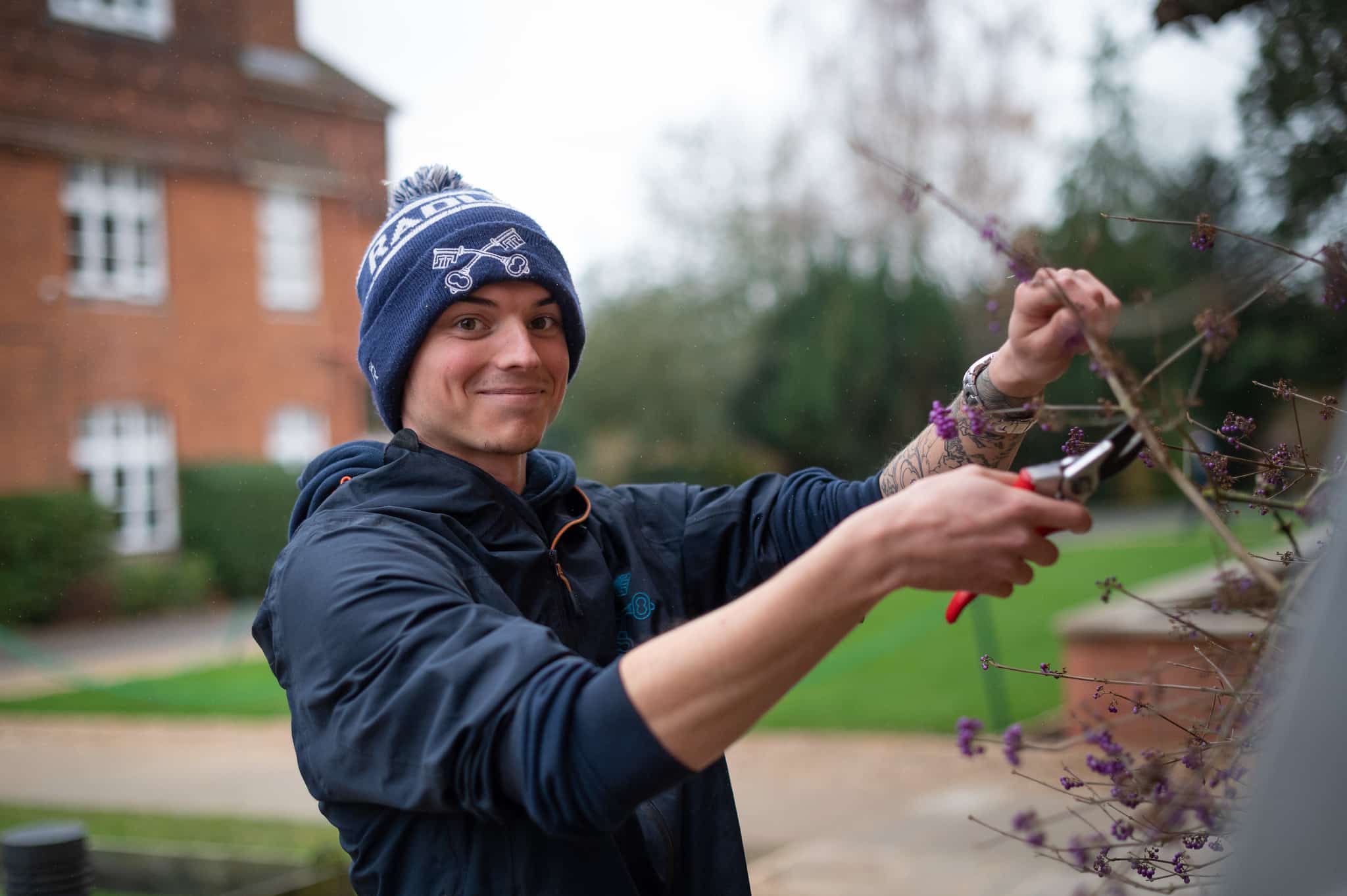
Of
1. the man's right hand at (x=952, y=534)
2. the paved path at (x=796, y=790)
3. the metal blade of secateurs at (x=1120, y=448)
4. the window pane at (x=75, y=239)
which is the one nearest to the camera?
the man's right hand at (x=952, y=534)

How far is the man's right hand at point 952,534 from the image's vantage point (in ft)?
3.84

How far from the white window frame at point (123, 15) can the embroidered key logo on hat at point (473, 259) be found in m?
5.54

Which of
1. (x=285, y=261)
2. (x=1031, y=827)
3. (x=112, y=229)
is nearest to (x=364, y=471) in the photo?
(x=1031, y=827)

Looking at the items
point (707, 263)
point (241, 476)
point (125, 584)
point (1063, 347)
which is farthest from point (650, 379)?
point (1063, 347)

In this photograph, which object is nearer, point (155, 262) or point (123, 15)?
point (123, 15)

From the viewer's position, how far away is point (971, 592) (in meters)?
1.28

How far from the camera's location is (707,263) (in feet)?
63.0

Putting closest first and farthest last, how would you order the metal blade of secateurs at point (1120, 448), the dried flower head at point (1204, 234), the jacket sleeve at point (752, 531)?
the metal blade of secateurs at point (1120, 448) → the dried flower head at point (1204, 234) → the jacket sleeve at point (752, 531)

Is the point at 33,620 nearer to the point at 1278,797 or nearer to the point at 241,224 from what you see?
the point at 241,224

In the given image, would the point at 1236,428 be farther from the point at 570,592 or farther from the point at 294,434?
the point at 294,434

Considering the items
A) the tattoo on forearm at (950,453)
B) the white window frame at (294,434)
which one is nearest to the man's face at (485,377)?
the tattoo on forearm at (950,453)

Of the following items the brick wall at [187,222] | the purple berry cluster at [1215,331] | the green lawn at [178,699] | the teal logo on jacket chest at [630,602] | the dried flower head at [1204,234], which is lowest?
the green lawn at [178,699]

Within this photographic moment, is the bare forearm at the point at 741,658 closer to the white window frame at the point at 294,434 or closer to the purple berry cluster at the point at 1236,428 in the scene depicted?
the purple berry cluster at the point at 1236,428

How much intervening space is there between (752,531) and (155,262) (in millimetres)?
13552
